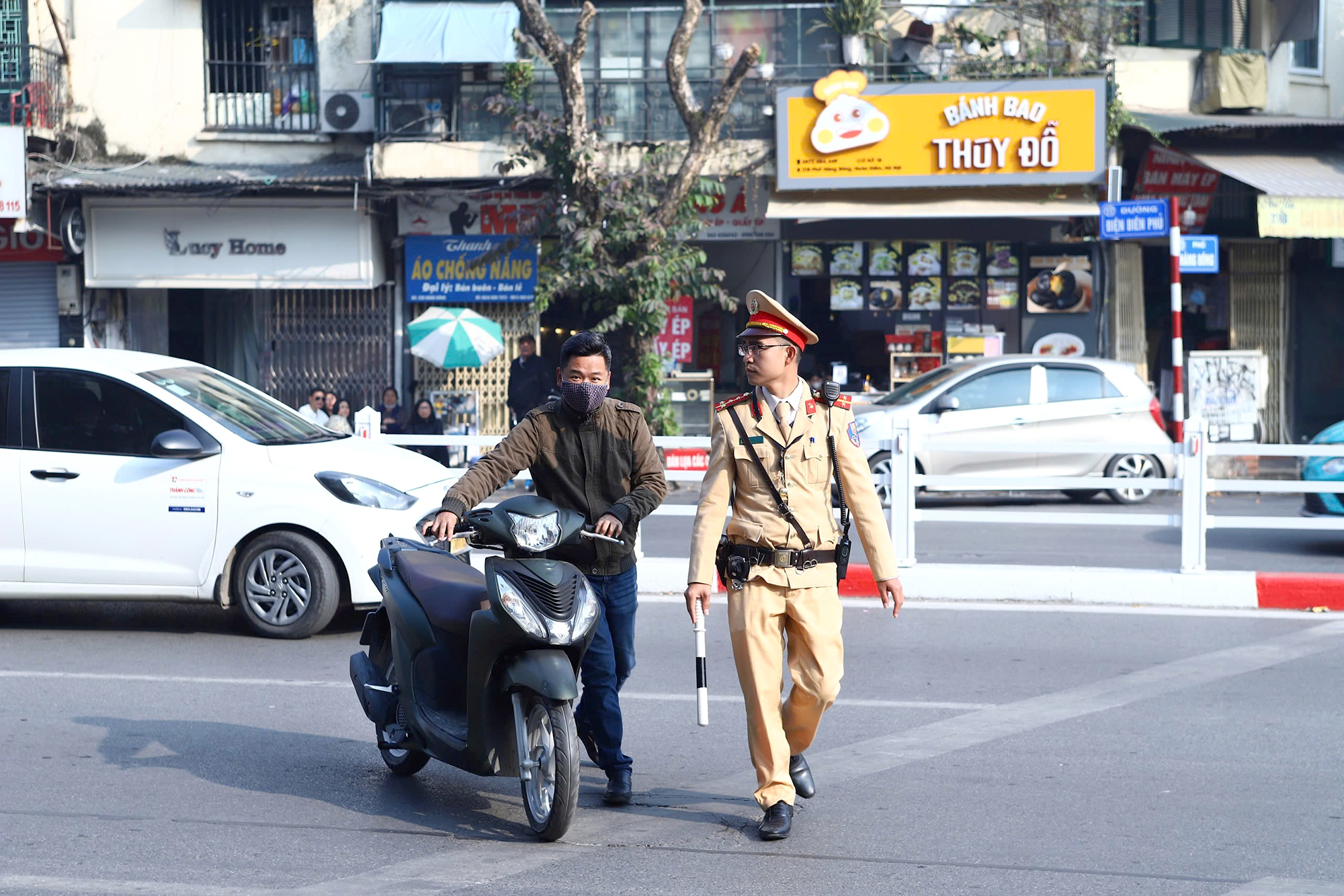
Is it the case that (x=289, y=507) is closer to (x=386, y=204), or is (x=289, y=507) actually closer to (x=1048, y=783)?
(x=1048, y=783)

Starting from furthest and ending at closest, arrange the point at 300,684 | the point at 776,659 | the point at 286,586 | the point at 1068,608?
the point at 1068,608
the point at 286,586
the point at 300,684
the point at 776,659

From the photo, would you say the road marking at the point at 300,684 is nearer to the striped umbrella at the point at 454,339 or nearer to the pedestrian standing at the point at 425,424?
the pedestrian standing at the point at 425,424

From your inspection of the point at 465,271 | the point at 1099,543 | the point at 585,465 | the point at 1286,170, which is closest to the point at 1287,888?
the point at 585,465

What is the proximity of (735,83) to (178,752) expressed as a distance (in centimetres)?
1151

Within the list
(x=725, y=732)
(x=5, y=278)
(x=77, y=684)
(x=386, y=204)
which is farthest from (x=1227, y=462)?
(x=5, y=278)

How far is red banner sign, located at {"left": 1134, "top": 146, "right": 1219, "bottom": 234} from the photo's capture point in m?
17.7

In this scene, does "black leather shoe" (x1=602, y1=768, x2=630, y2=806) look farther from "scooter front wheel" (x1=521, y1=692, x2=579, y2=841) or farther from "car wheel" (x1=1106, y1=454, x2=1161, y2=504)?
"car wheel" (x1=1106, y1=454, x2=1161, y2=504)

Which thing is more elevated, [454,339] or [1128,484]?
[454,339]

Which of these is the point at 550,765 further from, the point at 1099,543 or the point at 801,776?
the point at 1099,543

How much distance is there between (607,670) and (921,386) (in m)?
10.3

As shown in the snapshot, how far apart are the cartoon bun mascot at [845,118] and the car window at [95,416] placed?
10581mm

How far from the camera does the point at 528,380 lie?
623 inches

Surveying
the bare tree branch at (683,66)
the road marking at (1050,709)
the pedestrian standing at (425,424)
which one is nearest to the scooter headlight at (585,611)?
the road marking at (1050,709)

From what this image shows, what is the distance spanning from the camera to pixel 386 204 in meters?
18.2
